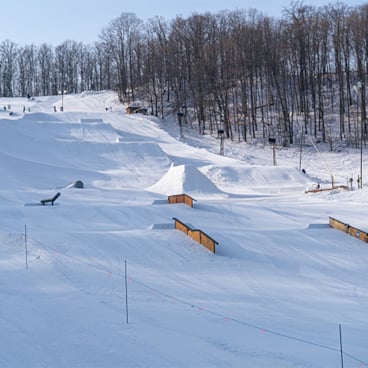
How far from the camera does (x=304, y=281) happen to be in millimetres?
11805

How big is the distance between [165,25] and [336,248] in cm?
5628

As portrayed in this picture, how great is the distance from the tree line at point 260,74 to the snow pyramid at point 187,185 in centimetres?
1807

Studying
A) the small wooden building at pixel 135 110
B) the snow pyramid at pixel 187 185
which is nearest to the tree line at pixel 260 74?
the small wooden building at pixel 135 110

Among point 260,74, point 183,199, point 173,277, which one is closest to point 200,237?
point 173,277

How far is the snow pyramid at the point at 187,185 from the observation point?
24.1 meters

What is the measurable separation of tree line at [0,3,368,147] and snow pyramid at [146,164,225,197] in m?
18.1

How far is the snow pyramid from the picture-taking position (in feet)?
79.2

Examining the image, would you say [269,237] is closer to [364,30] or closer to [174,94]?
[364,30]

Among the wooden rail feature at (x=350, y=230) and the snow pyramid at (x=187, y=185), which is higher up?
the snow pyramid at (x=187, y=185)

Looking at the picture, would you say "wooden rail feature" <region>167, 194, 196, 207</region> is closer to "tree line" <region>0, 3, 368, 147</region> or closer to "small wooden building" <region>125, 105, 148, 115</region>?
"tree line" <region>0, 3, 368, 147</region>

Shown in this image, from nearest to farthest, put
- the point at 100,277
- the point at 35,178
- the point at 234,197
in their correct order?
the point at 100,277
the point at 234,197
the point at 35,178

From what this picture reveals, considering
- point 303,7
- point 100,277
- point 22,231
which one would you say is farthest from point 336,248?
point 303,7

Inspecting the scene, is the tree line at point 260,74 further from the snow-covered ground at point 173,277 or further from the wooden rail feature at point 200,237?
the wooden rail feature at point 200,237

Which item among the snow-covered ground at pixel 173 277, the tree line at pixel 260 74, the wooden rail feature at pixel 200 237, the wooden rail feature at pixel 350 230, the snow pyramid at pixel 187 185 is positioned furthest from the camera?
the tree line at pixel 260 74
